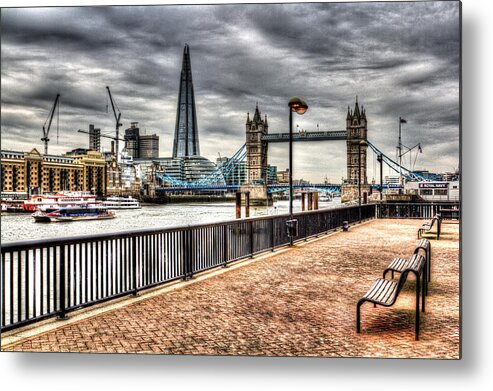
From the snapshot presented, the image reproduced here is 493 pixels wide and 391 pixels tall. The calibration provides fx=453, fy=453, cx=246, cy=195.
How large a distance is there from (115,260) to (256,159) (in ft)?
154

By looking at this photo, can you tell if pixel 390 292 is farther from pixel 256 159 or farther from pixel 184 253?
pixel 256 159

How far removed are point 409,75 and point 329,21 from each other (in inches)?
90.6

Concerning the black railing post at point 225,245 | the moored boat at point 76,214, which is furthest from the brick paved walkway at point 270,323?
A: the moored boat at point 76,214

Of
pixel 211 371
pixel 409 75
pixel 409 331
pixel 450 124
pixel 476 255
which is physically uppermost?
pixel 409 75

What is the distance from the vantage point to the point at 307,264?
8.09 meters

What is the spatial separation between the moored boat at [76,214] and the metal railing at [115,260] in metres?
41.3

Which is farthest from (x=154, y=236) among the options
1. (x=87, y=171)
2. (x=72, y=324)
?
(x=87, y=171)

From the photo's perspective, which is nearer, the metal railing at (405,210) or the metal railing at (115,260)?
the metal railing at (115,260)

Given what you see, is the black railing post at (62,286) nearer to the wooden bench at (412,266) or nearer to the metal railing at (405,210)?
the wooden bench at (412,266)

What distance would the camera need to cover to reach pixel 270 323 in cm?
470

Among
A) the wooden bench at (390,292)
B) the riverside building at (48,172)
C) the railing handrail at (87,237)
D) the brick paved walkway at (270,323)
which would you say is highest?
the riverside building at (48,172)

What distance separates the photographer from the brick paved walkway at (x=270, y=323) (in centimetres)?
417

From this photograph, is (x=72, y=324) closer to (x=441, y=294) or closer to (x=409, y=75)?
(x=441, y=294)

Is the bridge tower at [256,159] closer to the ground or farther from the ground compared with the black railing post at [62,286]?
farther from the ground
